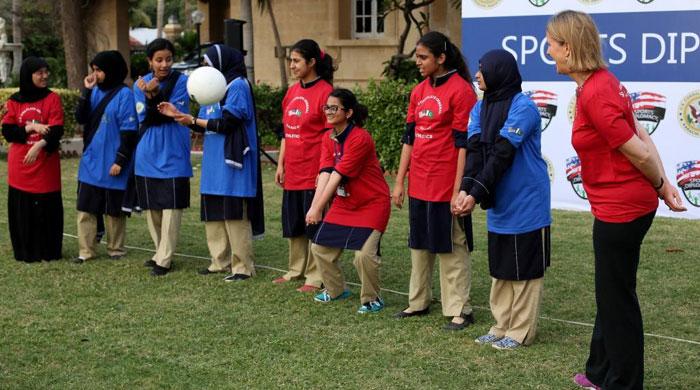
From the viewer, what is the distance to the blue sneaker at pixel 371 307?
6.94 metres

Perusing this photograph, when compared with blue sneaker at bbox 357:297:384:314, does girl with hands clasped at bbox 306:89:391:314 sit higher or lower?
higher

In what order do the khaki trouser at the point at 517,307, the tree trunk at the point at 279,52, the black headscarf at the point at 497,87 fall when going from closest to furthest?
the black headscarf at the point at 497,87 → the khaki trouser at the point at 517,307 → the tree trunk at the point at 279,52

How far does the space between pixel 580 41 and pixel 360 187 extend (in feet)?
8.14

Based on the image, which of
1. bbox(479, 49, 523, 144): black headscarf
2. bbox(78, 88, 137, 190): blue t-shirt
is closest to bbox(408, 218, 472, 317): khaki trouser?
bbox(479, 49, 523, 144): black headscarf

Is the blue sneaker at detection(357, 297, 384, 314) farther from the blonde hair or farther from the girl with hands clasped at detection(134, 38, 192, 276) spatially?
the blonde hair

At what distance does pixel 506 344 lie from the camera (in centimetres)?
594

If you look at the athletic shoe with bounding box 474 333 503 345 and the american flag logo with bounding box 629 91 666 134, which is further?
the american flag logo with bounding box 629 91 666 134

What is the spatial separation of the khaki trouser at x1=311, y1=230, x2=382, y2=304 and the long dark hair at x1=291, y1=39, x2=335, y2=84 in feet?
4.41

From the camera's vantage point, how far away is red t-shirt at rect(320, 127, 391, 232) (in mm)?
6844

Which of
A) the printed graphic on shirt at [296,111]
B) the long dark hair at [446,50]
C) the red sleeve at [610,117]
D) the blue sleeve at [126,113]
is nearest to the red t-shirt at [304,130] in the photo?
the printed graphic on shirt at [296,111]

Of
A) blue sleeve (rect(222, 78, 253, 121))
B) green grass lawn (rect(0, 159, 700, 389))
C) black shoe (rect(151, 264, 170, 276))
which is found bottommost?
green grass lawn (rect(0, 159, 700, 389))

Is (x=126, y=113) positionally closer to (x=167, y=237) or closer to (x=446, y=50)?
(x=167, y=237)

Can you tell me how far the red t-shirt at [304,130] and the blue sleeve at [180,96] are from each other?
102 centimetres

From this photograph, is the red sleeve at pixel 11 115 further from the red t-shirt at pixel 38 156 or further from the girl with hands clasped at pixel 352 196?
the girl with hands clasped at pixel 352 196
